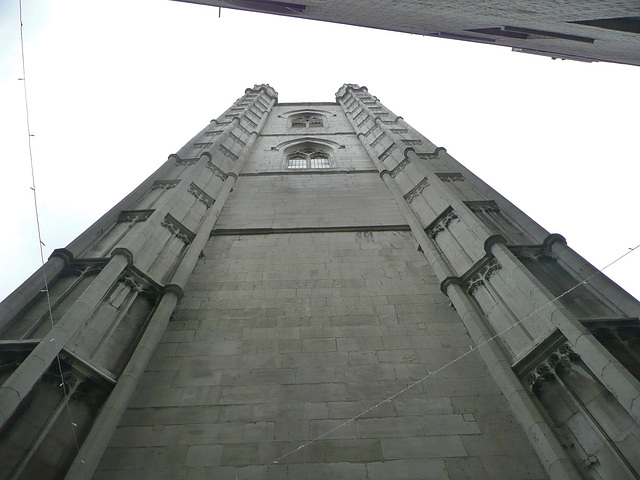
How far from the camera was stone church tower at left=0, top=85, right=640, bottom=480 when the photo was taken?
4.94m

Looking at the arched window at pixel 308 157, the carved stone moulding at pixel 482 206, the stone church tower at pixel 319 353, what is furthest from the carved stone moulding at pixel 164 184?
the carved stone moulding at pixel 482 206

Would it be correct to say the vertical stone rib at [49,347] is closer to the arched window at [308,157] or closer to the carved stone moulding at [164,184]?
the carved stone moulding at [164,184]

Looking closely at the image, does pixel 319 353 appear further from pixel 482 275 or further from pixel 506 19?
pixel 506 19

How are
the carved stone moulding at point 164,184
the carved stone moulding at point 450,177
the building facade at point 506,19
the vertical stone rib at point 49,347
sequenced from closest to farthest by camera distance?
the vertical stone rib at point 49,347 < the building facade at point 506,19 < the carved stone moulding at point 164,184 < the carved stone moulding at point 450,177

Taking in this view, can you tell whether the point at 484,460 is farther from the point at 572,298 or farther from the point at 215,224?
the point at 215,224

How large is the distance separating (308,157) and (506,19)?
34.0 ft

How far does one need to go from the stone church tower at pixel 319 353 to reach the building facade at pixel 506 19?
4.42m

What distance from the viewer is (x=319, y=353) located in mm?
6770

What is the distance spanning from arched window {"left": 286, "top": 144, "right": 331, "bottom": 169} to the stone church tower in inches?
305

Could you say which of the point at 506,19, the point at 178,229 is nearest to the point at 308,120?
the point at 506,19

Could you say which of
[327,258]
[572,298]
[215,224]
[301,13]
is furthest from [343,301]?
[301,13]

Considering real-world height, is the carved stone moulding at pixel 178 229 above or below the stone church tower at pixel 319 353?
above

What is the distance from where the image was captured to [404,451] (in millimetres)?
5203

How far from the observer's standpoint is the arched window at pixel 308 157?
1795cm
